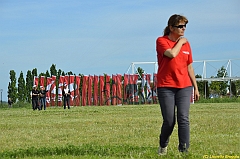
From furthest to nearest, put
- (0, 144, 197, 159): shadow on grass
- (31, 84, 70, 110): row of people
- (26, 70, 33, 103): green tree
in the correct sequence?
(26, 70, 33, 103): green tree
(31, 84, 70, 110): row of people
(0, 144, 197, 159): shadow on grass

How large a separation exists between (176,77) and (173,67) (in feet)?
0.54

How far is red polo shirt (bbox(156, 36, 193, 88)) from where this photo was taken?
9.09 metres

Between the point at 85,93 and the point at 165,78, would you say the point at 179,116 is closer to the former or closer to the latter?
the point at 165,78

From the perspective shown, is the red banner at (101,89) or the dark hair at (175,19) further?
the red banner at (101,89)

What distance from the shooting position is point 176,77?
9094 mm

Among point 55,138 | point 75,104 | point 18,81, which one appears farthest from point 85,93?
point 55,138

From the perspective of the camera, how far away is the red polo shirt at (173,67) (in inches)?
358

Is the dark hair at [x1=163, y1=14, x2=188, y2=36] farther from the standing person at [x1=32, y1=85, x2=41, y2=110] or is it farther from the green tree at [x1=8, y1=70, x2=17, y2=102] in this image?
the green tree at [x1=8, y1=70, x2=17, y2=102]

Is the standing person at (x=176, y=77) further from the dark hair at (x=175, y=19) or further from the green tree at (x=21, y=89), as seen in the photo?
the green tree at (x=21, y=89)

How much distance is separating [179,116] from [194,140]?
345cm

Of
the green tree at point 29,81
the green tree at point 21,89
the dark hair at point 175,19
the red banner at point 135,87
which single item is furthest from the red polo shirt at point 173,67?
the green tree at point 29,81

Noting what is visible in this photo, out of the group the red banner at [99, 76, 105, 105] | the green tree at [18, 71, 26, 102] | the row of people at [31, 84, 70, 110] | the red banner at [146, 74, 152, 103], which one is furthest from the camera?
the green tree at [18, 71, 26, 102]

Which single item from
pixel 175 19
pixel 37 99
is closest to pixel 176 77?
pixel 175 19

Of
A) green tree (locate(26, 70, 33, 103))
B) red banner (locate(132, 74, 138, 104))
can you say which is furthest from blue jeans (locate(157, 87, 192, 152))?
green tree (locate(26, 70, 33, 103))
